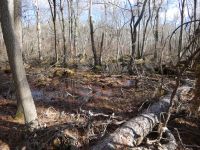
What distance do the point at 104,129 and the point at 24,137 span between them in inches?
60.4

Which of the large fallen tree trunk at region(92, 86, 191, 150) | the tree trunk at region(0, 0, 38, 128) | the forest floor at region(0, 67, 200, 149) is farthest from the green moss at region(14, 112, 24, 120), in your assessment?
the large fallen tree trunk at region(92, 86, 191, 150)

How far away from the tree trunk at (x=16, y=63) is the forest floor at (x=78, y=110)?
341mm

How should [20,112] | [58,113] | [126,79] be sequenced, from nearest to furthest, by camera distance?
[20,112] → [58,113] → [126,79]

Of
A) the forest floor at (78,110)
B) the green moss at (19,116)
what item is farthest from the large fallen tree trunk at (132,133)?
the green moss at (19,116)

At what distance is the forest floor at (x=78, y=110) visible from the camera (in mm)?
6191

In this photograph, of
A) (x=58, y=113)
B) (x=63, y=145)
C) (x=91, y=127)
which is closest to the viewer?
(x=63, y=145)

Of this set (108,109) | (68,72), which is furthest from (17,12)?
(68,72)

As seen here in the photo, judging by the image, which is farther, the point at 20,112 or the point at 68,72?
the point at 68,72

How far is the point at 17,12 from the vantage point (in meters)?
8.17

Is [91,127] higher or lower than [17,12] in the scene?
lower

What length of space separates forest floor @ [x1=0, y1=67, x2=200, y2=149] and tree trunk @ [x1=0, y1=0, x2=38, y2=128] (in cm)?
34

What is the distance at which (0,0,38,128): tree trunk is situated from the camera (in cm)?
619

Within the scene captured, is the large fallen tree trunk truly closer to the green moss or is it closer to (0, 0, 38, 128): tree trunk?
(0, 0, 38, 128): tree trunk

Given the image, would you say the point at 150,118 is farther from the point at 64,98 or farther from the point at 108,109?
the point at 64,98
